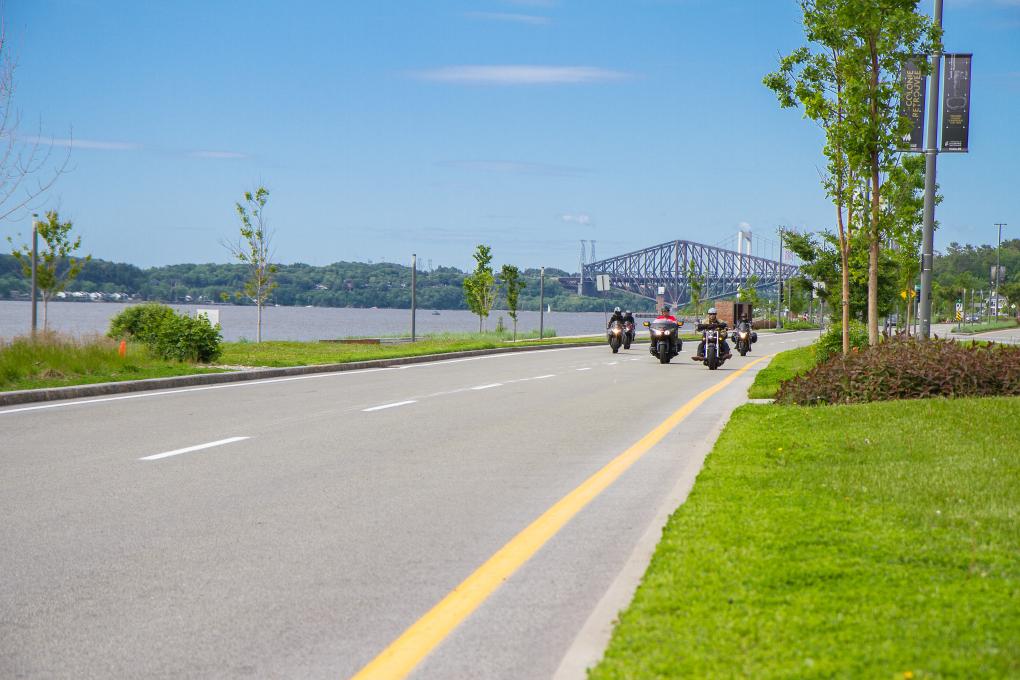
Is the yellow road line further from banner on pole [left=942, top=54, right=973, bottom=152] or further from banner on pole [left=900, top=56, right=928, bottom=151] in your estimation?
banner on pole [left=942, top=54, right=973, bottom=152]

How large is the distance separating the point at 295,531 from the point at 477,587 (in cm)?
174

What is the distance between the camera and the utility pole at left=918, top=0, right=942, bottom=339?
68.1 ft

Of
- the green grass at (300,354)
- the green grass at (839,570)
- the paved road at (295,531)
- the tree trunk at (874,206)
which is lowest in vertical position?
the green grass at (300,354)

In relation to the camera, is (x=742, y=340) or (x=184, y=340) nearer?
(x=184, y=340)

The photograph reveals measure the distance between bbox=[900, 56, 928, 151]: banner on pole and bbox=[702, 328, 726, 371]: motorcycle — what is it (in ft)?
29.0

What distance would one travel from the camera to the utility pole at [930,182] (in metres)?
20.8

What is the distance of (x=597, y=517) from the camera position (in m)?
7.85

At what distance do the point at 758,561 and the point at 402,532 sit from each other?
2.54 meters

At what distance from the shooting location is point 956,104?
20.8 meters

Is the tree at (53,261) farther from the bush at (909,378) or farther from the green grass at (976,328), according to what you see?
the green grass at (976,328)

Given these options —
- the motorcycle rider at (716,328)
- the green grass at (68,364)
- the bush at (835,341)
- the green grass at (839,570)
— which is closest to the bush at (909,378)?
the green grass at (839,570)

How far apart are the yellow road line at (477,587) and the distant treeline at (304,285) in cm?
12666

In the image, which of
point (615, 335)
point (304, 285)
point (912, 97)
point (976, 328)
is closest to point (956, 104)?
point (912, 97)

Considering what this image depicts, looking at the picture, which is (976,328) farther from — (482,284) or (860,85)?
(860,85)
